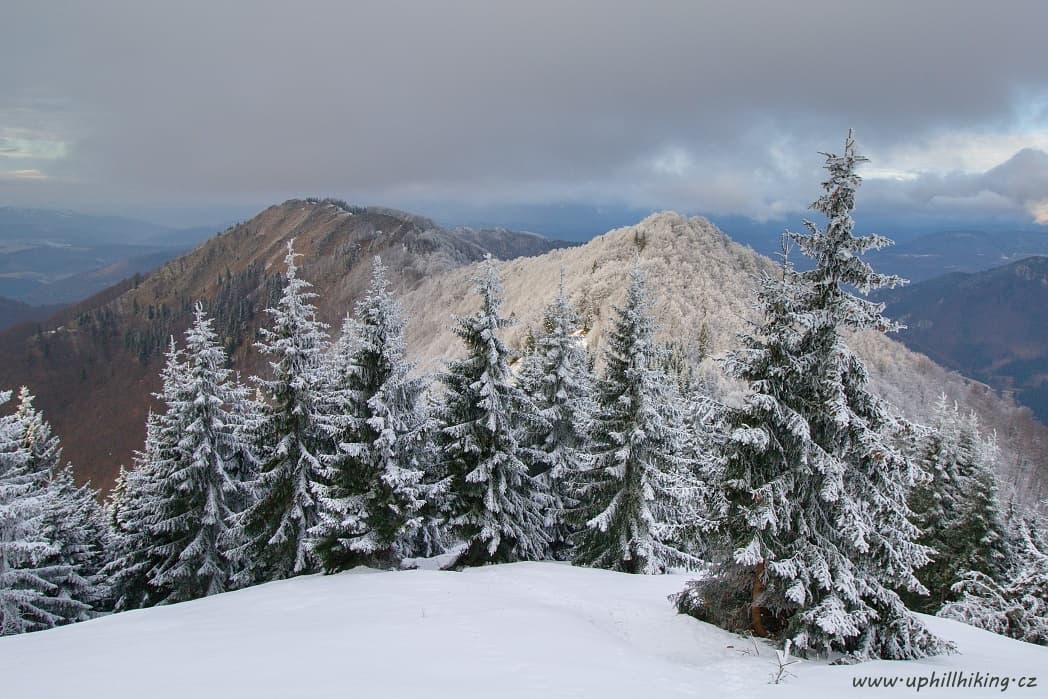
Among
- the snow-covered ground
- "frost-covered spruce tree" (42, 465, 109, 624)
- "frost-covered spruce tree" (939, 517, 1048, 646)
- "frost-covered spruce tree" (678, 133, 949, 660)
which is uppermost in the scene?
"frost-covered spruce tree" (678, 133, 949, 660)

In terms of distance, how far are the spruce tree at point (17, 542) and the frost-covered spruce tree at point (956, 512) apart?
31.5 meters

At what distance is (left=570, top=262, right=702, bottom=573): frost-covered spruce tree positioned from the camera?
1858cm

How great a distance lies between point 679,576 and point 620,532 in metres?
2.32

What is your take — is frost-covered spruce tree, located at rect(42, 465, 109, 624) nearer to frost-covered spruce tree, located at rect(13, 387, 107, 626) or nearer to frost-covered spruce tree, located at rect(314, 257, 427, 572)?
frost-covered spruce tree, located at rect(13, 387, 107, 626)

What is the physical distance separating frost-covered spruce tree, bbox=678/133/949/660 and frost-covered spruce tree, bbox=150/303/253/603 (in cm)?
1776

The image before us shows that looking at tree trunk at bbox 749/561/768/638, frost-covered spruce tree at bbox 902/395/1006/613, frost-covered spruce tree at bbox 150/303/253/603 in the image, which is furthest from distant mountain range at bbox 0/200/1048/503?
frost-covered spruce tree at bbox 902/395/1006/613

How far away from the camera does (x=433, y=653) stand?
845cm

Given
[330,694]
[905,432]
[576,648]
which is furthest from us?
[905,432]

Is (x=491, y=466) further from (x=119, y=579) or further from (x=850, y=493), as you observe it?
(x=119, y=579)

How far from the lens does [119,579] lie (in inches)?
901

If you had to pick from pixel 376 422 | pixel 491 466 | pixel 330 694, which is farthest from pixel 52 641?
pixel 491 466

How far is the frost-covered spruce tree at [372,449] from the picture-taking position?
56.3 ft

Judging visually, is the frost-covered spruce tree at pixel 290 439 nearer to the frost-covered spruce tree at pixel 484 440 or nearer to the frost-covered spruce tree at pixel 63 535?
the frost-covered spruce tree at pixel 484 440

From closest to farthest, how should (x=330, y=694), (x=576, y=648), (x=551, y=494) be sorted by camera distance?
(x=330, y=694) → (x=576, y=648) → (x=551, y=494)
